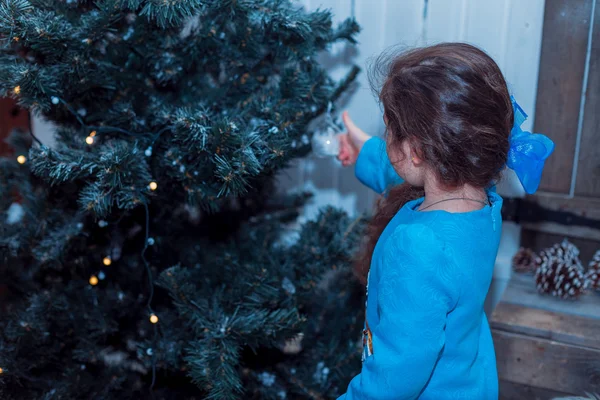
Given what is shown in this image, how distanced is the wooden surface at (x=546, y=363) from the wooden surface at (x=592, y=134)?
1.40 ft

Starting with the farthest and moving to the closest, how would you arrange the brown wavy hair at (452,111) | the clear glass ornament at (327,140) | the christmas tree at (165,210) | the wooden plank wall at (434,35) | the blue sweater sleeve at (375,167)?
the wooden plank wall at (434,35)
the clear glass ornament at (327,140)
the blue sweater sleeve at (375,167)
the christmas tree at (165,210)
the brown wavy hair at (452,111)

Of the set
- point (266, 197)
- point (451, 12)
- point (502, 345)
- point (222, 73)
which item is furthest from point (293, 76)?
point (502, 345)

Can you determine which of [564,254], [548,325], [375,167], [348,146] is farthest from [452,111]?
[564,254]

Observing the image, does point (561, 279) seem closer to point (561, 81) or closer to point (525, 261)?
point (525, 261)

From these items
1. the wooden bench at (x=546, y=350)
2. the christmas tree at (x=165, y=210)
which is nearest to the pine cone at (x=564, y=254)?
the wooden bench at (x=546, y=350)

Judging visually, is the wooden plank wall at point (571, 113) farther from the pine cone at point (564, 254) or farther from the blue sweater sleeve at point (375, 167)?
the blue sweater sleeve at point (375, 167)

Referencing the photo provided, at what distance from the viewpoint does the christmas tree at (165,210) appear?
0.98 meters

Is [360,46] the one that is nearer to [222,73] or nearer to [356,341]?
[222,73]

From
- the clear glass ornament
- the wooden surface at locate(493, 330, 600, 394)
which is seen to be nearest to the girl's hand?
the clear glass ornament

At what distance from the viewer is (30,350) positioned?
118 cm

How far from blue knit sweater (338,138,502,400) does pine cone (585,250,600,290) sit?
0.59 metres

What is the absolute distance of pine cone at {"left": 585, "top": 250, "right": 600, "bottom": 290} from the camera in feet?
4.37

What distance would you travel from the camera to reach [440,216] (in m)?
0.83

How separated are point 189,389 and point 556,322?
0.82 metres
